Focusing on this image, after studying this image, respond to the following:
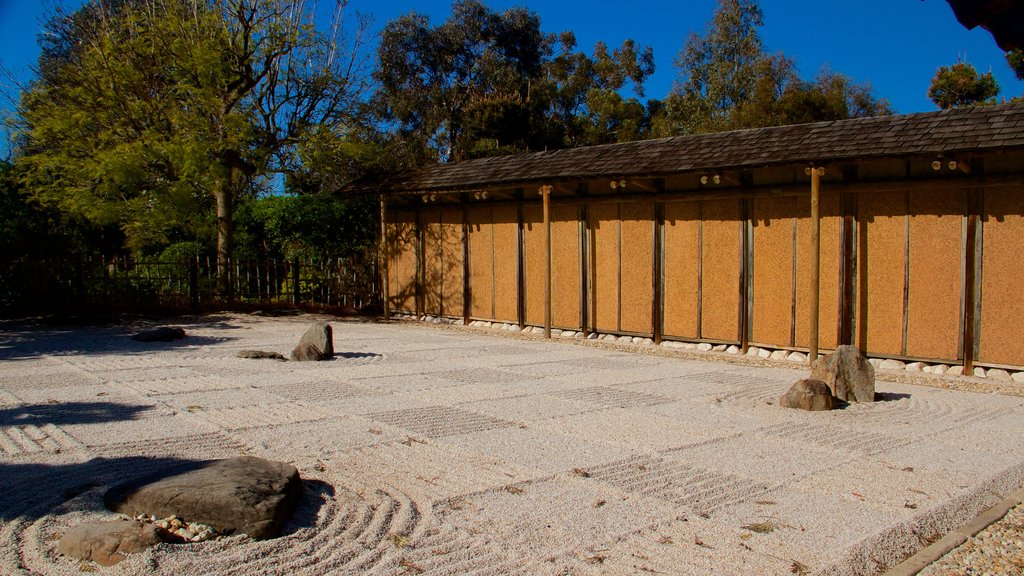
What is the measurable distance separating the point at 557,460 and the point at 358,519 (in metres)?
1.62

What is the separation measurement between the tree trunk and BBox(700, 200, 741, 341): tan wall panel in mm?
10782

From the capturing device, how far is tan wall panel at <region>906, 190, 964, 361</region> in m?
8.73

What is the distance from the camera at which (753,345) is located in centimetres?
1045

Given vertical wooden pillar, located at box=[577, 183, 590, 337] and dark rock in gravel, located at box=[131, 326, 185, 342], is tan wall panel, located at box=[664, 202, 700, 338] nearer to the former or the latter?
vertical wooden pillar, located at box=[577, 183, 590, 337]

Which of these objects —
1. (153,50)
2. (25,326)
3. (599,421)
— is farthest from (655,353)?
(153,50)

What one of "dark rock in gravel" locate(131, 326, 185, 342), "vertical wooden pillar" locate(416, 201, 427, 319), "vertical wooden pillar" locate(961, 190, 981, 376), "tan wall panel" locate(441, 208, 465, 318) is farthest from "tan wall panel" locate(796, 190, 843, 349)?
"dark rock in gravel" locate(131, 326, 185, 342)

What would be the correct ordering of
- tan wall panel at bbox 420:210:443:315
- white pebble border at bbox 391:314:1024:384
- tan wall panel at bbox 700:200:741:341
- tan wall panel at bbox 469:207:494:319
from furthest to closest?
1. tan wall panel at bbox 420:210:443:315
2. tan wall panel at bbox 469:207:494:319
3. tan wall panel at bbox 700:200:741:341
4. white pebble border at bbox 391:314:1024:384

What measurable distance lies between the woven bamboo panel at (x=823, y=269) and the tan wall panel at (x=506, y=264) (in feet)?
17.2

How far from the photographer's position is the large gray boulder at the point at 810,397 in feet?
22.0

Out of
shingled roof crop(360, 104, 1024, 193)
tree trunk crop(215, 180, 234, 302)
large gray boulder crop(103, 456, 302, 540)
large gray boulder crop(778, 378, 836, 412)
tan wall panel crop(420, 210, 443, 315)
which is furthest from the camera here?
tree trunk crop(215, 180, 234, 302)

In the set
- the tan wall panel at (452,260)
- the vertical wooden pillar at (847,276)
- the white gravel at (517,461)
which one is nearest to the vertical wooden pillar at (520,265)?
the tan wall panel at (452,260)

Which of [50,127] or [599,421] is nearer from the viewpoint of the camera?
[599,421]

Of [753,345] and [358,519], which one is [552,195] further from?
[358,519]

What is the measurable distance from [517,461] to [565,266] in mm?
7993
